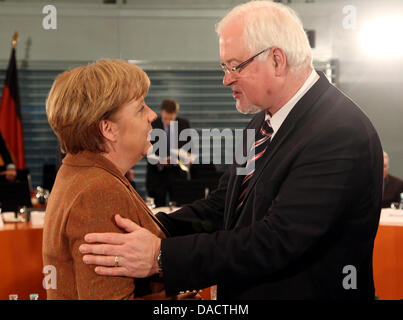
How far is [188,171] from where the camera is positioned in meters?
7.50

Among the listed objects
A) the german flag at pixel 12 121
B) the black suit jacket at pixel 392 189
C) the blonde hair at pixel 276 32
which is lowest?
the black suit jacket at pixel 392 189

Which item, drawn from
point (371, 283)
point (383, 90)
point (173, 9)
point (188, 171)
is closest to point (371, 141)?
point (371, 283)

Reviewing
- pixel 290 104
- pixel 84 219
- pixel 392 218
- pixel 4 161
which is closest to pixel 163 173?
pixel 4 161

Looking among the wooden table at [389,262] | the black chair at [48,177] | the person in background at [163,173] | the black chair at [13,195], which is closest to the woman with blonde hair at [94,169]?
the wooden table at [389,262]

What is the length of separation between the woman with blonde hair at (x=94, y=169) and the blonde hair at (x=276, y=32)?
36 centimetres

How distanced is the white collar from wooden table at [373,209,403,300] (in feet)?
7.64

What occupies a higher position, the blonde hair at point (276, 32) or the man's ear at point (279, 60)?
the blonde hair at point (276, 32)

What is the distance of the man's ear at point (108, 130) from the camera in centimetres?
170

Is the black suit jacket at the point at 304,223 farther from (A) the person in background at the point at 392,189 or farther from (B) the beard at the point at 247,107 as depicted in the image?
(A) the person in background at the point at 392,189

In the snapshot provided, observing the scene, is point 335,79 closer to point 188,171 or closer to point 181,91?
point 181,91

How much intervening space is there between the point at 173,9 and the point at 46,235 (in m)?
8.47

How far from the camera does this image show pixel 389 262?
3.86 metres

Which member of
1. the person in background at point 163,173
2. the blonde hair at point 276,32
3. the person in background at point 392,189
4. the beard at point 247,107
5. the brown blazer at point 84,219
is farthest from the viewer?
the person in background at point 163,173

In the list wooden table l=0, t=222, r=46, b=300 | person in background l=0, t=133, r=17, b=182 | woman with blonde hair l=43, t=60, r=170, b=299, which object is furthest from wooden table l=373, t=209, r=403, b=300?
person in background l=0, t=133, r=17, b=182
